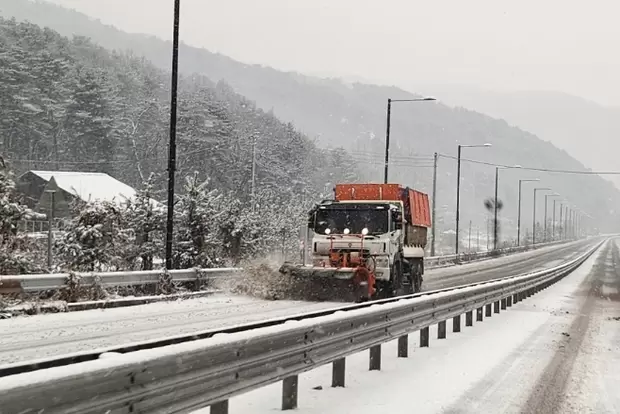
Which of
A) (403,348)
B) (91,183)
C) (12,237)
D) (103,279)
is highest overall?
(91,183)

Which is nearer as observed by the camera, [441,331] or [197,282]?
[441,331]

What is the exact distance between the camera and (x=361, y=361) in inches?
394

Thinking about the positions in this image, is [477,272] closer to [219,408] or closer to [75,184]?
[75,184]

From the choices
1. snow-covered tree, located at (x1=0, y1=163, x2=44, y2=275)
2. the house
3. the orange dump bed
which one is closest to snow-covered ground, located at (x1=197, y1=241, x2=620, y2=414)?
the orange dump bed

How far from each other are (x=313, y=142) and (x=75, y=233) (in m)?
120

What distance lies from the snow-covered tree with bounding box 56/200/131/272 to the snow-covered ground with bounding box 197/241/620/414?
34.7 feet

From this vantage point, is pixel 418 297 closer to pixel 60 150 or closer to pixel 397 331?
pixel 397 331

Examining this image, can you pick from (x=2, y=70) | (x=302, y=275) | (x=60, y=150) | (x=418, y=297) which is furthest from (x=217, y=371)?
(x=60, y=150)

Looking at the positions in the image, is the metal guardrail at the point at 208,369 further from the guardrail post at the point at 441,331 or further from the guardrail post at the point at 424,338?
the guardrail post at the point at 441,331

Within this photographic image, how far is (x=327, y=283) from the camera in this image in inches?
765

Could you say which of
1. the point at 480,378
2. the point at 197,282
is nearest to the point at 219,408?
the point at 480,378

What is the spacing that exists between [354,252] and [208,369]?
49.6 ft

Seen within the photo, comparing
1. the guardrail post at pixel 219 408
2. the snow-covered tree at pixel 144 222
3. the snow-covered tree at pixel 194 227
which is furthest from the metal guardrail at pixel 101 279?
the guardrail post at pixel 219 408

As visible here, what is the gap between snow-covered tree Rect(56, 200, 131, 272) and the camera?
20266 mm
